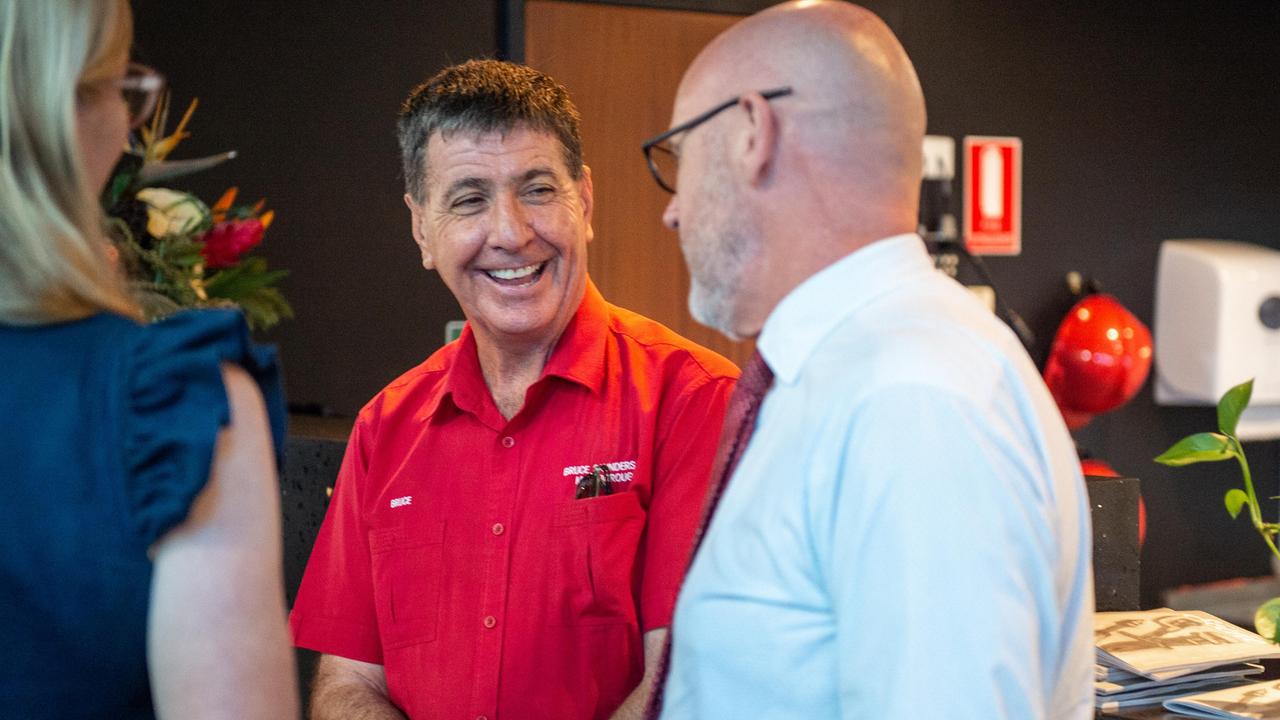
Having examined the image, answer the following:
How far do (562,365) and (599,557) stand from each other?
0.95 feet

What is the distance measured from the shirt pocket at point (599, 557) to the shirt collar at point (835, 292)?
26.2 inches

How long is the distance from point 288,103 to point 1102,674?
2.97 metres

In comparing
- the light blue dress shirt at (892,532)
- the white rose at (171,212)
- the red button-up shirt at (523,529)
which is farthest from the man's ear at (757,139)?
the white rose at (171,212)

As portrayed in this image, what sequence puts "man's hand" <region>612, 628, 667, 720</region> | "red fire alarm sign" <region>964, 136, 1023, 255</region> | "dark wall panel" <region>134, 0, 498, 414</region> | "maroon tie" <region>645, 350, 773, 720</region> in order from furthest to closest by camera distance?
"red fire alarm sign" <region>964, 136, 1023, 255</region> → "dark wall panel" <region>134, 0, 498, 414</region> → "man's hand" <region>612, 628, 667, 720</region> → "maroon tie" <region>645, 350, 773, 720</region>

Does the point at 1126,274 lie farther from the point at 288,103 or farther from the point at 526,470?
the point at 526,470

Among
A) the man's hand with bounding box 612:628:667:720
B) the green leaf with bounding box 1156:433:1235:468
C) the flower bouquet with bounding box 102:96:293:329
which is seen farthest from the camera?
the flower bouquet with bounding box 102:96:293:329

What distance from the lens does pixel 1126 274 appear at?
5613 millimetres

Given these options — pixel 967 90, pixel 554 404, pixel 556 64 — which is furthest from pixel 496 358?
pixel 967 90

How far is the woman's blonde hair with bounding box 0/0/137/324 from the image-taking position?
2.98ft

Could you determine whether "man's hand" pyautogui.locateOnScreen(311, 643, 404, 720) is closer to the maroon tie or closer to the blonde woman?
the maroon tie

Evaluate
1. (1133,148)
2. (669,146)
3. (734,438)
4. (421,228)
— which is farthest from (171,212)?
(1133,148)

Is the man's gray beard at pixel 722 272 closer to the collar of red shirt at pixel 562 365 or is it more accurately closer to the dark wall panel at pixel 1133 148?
the collar of red shirt at pixel 562 365

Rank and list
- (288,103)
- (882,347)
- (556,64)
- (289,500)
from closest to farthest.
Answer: (882,347), (289,500), (288,103), (556,64)

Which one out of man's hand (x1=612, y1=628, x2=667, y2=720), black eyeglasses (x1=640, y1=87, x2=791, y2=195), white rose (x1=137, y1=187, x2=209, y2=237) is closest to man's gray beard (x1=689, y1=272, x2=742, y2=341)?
black eyeglasses (x1=640, y1=87, x2=791, y2=195)
